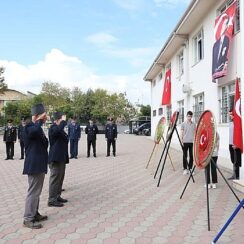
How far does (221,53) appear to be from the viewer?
1150cm

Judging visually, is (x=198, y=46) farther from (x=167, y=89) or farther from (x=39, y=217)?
(x=39, y=217)

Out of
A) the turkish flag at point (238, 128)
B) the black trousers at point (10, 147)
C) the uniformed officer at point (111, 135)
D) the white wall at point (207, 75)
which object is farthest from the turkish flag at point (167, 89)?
the turkish flag at point (238, 128)

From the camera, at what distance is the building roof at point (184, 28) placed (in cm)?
1327

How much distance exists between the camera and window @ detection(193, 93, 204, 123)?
15.6 m

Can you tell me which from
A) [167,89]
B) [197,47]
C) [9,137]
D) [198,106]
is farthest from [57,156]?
[167,89]

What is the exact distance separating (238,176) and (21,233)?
18.9 feet

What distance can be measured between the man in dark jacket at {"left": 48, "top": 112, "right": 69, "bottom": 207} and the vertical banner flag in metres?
6.73

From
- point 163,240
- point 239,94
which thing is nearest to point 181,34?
point 239,94

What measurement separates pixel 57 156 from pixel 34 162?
1.22 metres

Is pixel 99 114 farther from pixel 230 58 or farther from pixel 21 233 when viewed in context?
pixel 21 233

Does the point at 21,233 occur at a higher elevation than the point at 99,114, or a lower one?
lower

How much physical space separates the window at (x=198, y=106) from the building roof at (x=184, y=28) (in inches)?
126

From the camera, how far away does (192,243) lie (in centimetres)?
439

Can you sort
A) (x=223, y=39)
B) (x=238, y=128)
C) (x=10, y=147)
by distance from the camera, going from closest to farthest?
(x=238, y=128), (x=223, y=39), (x=10, y=147)
